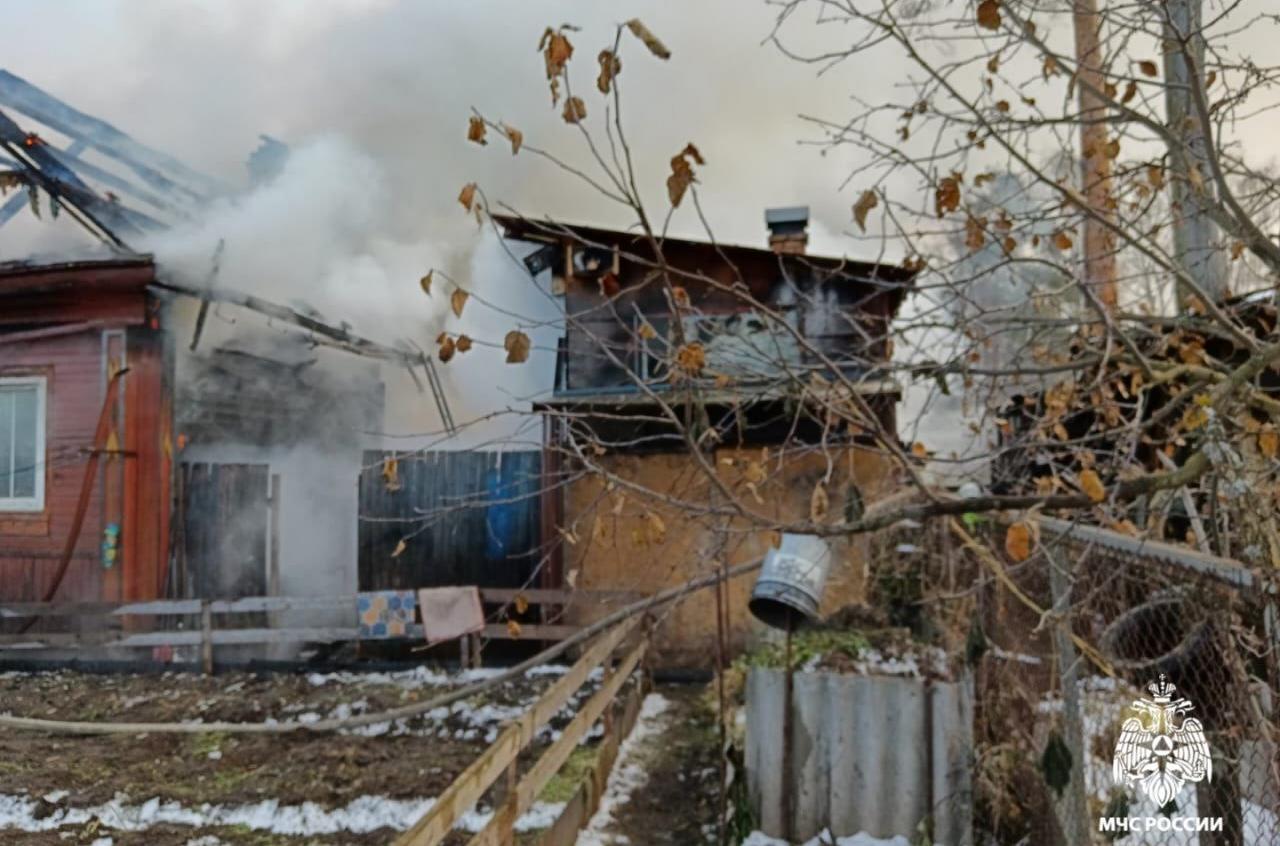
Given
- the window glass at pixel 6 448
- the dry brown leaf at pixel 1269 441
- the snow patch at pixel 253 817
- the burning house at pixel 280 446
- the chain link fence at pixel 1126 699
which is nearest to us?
the chain link fence at pixel 1126 699

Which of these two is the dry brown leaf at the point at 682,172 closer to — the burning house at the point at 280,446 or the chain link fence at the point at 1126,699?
the chain link fence at the point at 1126,699

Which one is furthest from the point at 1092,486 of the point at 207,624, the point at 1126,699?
the point at 207,624

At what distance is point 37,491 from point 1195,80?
30.2 ft

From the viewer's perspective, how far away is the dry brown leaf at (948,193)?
252 centimetres

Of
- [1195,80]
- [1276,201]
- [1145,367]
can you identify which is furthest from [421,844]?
[1276,201]

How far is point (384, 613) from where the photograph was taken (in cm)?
773

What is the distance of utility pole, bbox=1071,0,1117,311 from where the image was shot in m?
2.48

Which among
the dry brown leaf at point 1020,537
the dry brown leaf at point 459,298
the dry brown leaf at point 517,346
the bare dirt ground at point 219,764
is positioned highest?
the dry brown leaf at point 459,298

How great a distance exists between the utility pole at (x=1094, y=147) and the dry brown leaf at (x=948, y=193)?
1.37ft

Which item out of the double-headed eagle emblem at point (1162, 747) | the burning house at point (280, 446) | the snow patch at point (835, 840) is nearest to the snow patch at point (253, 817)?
the snow patch at point (835, 840)

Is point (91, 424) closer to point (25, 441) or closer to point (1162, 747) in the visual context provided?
point (25, 441)

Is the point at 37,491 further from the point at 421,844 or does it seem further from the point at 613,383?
the point at 421,844

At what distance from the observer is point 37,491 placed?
7.02m

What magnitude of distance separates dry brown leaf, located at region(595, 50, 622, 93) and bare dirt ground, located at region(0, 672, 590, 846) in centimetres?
401
